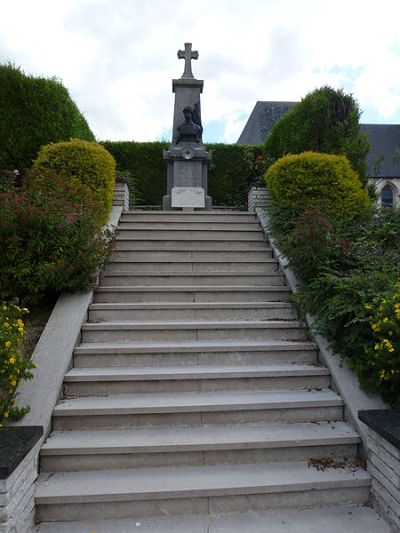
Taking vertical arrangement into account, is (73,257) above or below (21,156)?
below

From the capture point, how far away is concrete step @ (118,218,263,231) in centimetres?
553

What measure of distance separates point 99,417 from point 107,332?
3.04ft

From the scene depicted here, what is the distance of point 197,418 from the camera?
2752 mm

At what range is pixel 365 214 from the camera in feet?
17.6

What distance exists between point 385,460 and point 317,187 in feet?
13.3

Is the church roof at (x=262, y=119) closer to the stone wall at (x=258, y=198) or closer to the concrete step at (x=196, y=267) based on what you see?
the stone wall at (x=258, y=198)

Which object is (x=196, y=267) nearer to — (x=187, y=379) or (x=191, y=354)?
(x=191, y=354)

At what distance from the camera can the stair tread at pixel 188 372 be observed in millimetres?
2957

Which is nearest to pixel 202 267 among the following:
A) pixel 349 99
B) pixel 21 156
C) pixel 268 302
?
pixel 268 302

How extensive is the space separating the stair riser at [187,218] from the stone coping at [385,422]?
3.91m

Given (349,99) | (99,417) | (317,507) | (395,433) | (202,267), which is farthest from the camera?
(349,99)

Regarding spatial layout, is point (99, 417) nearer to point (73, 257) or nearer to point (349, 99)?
point (73, 257)

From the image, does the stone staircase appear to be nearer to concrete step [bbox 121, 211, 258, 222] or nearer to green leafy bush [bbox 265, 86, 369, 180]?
concrete step [bbox 121, 211, 258, 222]

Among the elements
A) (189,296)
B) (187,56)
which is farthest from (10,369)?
(187,56)
